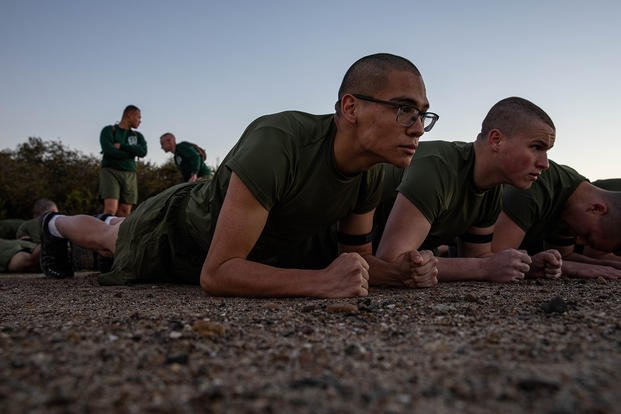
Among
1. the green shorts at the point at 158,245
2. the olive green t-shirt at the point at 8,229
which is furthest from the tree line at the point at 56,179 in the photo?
the green shorts at the point at 158,245

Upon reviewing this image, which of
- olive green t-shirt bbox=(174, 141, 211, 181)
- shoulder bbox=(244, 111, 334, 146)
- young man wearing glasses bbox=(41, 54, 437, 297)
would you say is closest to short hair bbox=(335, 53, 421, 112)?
young man wearing glasses bbox=(41, 54, 437, 297)

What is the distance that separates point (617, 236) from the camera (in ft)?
14.4

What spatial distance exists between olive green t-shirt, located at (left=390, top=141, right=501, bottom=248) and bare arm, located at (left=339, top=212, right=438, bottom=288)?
340 millimetres

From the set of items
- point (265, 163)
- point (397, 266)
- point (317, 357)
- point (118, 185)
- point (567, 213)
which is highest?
point (118, 185)

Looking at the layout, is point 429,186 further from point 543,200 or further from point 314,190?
point 543,200

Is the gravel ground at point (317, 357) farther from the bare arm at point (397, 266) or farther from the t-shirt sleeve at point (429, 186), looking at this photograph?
the t-shirt sleeve at point (429, 186)

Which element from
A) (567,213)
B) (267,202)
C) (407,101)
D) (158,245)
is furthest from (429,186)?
(158,245)

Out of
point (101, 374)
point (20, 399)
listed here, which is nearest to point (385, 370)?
point (101, 374)

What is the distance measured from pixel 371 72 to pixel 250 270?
4.02 feet

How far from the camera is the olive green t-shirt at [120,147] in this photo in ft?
25.7

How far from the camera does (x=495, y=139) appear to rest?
3.80m

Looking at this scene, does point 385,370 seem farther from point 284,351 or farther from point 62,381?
point 62,381

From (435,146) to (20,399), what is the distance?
3157mm

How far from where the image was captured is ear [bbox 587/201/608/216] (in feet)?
14.1
